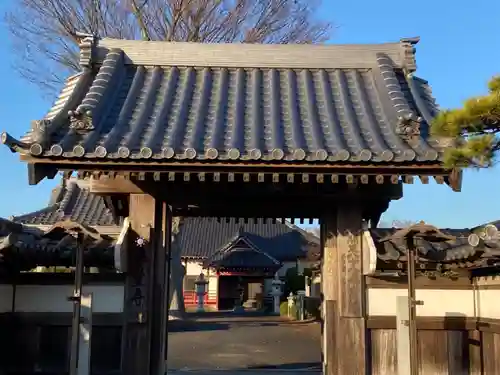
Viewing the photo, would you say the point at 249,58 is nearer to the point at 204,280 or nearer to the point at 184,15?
the point at 184,15

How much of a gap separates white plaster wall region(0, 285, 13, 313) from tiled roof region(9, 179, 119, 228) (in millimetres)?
13890

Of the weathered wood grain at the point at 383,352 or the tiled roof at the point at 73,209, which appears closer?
the weathered wood grain at the point at 383,352

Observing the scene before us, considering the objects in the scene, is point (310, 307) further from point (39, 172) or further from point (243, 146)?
point (39, 172)

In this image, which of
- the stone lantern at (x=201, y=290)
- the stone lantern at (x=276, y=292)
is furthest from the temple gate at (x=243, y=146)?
the stone lantern at (x=201, y=290)

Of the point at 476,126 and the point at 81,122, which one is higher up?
the point at 81,122

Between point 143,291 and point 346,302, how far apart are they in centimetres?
227

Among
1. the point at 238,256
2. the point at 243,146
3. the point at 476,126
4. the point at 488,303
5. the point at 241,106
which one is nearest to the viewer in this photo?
the point at 476,126

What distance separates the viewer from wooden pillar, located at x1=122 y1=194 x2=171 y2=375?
6.79 m

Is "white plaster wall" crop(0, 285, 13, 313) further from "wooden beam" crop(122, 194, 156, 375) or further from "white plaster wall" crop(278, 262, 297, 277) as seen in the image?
"white plaster wall" crop(278, 262, 297, 277)

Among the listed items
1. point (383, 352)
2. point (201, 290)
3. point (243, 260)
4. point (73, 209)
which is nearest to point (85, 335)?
point (383, 352)

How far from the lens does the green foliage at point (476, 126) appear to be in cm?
481

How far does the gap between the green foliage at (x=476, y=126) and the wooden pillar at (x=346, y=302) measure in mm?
2040

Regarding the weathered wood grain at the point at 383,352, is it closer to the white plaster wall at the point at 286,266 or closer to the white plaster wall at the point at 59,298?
the white plaster wall at the point at 59,298

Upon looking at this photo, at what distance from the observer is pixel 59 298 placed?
23.1 feet
